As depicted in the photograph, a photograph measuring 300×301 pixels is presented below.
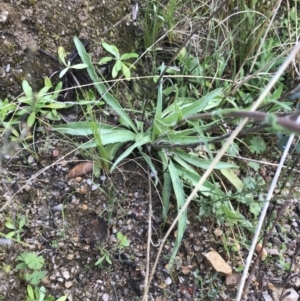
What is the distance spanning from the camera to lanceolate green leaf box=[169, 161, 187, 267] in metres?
1.29

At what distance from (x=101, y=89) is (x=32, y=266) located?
1.80 feet

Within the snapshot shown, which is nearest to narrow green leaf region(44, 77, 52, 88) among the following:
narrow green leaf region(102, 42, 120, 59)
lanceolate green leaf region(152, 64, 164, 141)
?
narrow green leaf region(102, 42, 120, 59)

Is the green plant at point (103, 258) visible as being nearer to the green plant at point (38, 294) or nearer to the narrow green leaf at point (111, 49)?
the green plant at point (38, 294)

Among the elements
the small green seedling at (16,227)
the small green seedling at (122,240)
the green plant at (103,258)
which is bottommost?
the green plant at (103,258)

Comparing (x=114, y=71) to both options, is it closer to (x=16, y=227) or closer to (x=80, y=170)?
(x=80, y=170)

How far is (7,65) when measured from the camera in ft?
4.48

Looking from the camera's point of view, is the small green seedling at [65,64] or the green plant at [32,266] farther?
the small green seedling at [65,64]

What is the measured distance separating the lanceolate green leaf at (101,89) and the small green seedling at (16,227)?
0.41 m

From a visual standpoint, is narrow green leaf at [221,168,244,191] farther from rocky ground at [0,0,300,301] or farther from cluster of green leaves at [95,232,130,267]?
cluster of green leaves at [95,232,130,267]

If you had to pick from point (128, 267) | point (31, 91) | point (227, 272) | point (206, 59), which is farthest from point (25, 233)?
point (206, 59)

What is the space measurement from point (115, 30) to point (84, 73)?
7.3 inches

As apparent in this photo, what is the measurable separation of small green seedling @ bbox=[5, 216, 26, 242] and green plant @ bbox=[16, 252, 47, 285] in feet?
0.17

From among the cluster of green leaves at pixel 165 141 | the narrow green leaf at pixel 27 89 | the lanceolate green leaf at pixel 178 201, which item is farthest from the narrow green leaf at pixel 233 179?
the narrow green leaf at pixel 27 89

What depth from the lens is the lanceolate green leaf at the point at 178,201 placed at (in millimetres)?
1290
